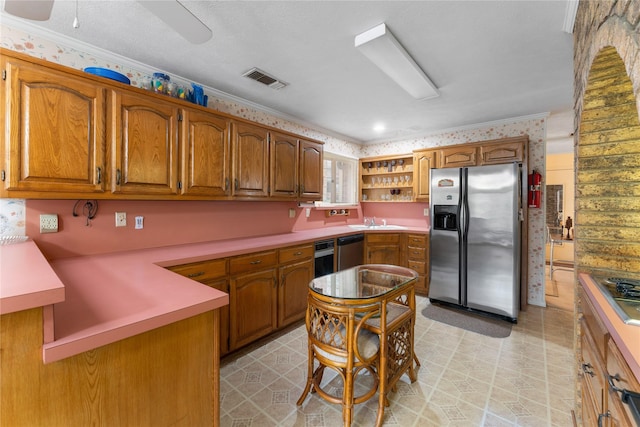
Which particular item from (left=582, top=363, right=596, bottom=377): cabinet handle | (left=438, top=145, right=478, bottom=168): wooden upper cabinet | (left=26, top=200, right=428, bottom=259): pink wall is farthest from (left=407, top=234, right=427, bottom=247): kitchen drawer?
(left=582, top=363, right=596, bottom=377): cabinet handle

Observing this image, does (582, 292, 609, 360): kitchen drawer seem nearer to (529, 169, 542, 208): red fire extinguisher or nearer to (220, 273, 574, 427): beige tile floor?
(220, 273, 574, 427): beige tile floor

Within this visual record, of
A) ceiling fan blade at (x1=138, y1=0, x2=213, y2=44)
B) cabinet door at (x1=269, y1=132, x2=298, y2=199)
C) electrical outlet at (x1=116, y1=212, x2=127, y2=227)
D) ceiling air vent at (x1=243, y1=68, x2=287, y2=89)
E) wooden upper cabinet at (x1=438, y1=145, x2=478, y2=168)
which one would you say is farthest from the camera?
wooden upper cabinet at (x1=438, y1=145, x2=478, y2=168)

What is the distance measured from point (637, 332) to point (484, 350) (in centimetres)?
189

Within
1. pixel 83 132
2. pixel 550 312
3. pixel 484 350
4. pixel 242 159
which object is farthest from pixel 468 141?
pixel 83 132

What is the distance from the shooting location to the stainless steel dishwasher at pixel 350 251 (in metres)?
3.51

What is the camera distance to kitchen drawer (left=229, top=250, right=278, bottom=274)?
7.52 ft

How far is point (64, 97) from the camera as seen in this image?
1.69 m

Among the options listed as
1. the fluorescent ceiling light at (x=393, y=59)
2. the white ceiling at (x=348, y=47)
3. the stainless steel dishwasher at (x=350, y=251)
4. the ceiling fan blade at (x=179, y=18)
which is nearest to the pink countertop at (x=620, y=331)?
the white ceiling at (x=348, y=47)

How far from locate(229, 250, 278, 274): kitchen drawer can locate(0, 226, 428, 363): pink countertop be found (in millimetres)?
661

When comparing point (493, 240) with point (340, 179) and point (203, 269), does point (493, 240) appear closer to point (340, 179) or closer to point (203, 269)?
point (340, 179)

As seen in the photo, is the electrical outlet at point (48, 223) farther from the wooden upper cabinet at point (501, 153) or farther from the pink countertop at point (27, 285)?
the wooden upper cabinet at point (501, 153)

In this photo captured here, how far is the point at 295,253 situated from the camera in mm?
2848

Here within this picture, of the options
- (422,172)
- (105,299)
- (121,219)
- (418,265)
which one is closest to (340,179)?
(422,172)

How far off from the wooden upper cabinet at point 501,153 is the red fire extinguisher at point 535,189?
0.31 m
